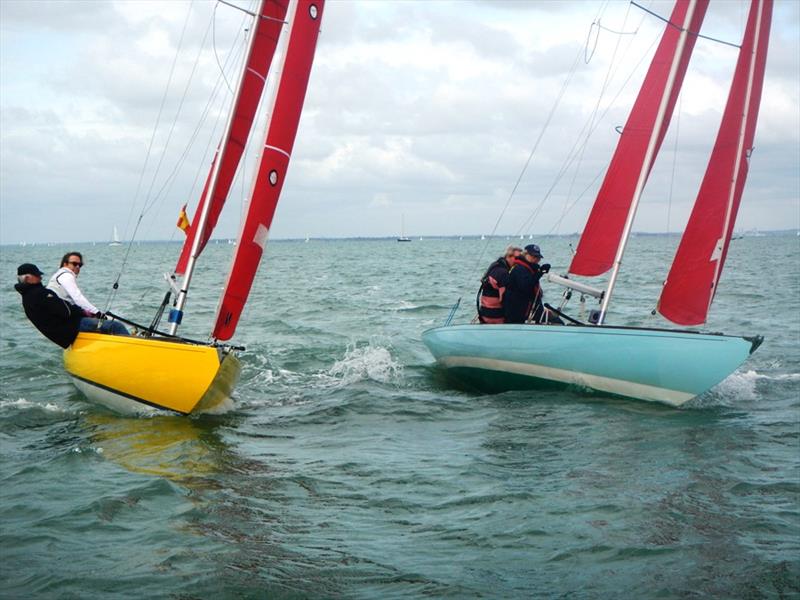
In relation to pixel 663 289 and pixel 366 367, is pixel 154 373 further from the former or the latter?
pixel 663 289

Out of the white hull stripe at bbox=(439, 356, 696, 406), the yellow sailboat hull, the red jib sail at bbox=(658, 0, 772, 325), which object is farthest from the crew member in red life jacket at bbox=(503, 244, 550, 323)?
the yellow sailboat hull

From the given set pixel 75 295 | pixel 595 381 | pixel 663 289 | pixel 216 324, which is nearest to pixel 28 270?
pixel 75 295

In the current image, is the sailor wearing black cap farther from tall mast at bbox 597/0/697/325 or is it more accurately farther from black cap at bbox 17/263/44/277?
tall mast at bbox 597/0/697/325

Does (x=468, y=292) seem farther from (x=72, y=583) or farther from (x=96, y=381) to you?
(x=72, y=583)

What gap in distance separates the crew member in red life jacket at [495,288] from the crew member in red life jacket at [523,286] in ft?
0.48

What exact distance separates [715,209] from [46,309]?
848 centimetres

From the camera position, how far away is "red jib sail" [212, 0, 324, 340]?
10148 millimetres

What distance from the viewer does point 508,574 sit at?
579cm

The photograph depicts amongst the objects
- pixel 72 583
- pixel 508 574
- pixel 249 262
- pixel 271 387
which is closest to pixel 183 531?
pixel 72 583

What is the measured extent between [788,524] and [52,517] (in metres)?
5.43

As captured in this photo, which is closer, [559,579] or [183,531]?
[559,579]

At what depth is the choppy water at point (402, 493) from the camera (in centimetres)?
569

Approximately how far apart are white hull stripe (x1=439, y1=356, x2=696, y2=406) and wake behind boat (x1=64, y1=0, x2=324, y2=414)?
11.8ft

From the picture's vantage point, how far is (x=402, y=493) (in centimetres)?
747
